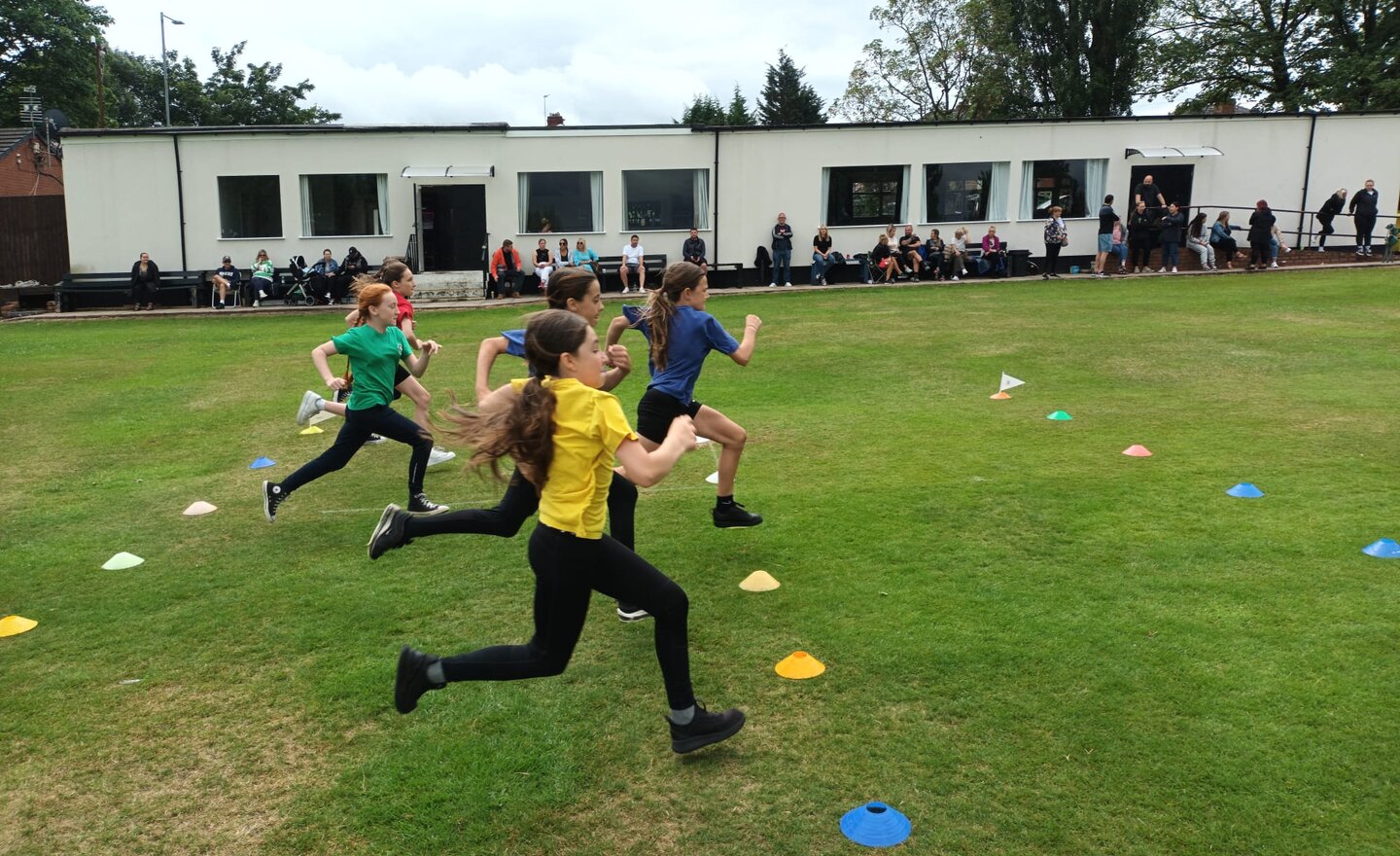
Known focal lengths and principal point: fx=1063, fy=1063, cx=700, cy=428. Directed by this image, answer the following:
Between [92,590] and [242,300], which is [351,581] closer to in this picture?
[92,590]

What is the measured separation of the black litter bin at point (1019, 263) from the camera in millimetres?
28812

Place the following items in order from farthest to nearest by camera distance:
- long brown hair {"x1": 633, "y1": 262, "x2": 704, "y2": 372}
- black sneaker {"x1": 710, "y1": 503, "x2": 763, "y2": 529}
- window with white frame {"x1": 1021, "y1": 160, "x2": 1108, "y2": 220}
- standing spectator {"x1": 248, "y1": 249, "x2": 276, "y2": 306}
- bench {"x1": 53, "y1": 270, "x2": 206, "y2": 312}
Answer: window with white frame {"x1": 1021, "y1": 160, "x2": 1108, "y2": 220} → bench {"x1": 53, "y1": 270, "x2": 206, "y2": 312} → standing spectator {"x1": 248, "y1": 249, "x2": 276, "y2": 306} → black sneaker {"x1": 710, "y1": 503, "x2": 763, "y2": 529} → long brown hair {"x1": 633, "y1": 262, "x2": 704, "y2": 372}

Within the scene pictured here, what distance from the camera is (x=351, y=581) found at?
253 inches

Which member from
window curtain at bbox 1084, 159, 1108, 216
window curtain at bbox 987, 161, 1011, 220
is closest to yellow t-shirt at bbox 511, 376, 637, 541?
window curtain at bbox 987, 161, 1011, 220

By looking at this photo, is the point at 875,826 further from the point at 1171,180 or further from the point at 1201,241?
the point at 1171,180

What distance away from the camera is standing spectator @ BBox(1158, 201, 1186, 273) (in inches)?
1040

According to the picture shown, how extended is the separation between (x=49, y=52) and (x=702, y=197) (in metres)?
42.1

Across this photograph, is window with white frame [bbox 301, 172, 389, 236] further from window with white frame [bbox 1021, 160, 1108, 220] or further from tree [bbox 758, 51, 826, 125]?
tree [bbox 758, 51, 826, 125]

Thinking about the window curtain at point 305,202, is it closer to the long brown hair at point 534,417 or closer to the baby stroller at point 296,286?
the baby stroller at point 296,286

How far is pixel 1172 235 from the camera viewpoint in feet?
87.2

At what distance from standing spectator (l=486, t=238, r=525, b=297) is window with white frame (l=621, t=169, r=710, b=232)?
11.1 feet

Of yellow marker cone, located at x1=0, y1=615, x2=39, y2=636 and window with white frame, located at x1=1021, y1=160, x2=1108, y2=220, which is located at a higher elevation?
window with white frame, located at x1=1021, y1=160, x2=1108, y2=220

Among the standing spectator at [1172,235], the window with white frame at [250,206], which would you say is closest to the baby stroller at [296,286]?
the window with white frame at [250,206]

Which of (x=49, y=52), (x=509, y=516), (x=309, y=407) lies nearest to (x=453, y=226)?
(x=309, y=407)
